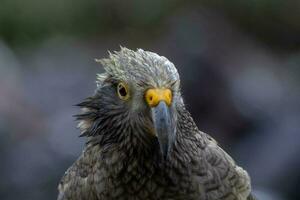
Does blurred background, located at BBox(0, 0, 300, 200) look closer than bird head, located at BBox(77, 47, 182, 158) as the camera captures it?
No

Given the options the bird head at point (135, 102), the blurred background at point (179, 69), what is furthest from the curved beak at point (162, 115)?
the blurred background at point (179, 69)

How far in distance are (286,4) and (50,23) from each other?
13.5ft

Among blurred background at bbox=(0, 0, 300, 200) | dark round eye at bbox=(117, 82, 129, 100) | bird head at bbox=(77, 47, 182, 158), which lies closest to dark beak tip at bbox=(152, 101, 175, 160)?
bird head at bbox=(77, 47, 182, 158)

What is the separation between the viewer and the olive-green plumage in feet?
15.8

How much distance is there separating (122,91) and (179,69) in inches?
256

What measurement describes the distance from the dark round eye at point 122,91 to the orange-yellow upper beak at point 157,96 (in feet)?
0.63

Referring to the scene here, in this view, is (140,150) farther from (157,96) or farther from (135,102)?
(157,96)

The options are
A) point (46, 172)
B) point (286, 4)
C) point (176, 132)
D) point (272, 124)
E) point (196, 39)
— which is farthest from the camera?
point (286, 4)

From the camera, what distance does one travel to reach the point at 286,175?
985 cm

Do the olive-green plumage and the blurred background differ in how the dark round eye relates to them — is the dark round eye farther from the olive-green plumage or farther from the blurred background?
the blurred background

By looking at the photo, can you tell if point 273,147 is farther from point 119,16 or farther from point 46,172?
point 119,16

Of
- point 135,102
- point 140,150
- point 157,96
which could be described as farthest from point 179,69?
point 157,96

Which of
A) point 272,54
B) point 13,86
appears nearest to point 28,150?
point 13,86

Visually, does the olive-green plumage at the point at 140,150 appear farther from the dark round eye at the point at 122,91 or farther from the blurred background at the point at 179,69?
the blurred background at the point at 179,69
